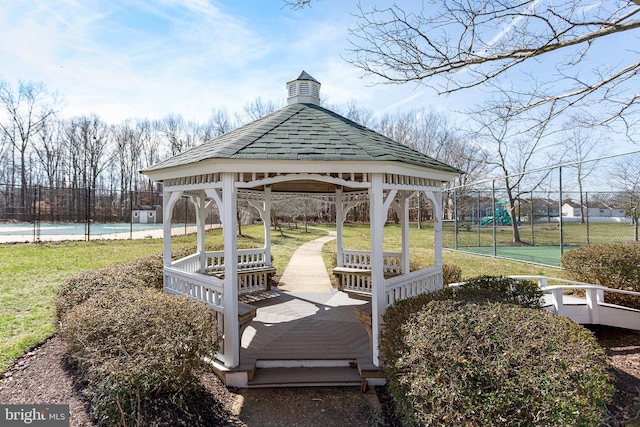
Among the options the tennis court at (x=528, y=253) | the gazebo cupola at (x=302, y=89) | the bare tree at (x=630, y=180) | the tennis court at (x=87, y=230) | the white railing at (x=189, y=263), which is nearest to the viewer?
the white railing at (x=189, y=263)

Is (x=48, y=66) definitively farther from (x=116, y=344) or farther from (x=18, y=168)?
(x=18, y=168)

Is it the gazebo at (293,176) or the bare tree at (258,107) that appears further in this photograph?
the bare tree at (258,107)

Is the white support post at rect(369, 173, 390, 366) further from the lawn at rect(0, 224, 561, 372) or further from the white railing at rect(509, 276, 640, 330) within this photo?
the lawn at rect(0, 224, 561, 372)

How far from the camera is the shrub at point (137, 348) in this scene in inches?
116

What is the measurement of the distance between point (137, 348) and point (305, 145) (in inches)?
127

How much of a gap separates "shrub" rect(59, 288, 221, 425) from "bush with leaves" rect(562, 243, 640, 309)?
816cm

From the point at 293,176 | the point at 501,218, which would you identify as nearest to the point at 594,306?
the point at 293,176

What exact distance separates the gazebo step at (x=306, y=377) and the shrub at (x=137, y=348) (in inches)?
35.1

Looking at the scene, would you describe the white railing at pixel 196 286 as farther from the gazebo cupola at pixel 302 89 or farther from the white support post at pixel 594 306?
the white support post at pixel 594 306

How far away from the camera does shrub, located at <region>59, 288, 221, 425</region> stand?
2.94 m

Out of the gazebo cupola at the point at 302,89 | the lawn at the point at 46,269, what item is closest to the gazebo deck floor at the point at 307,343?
the lawn at the point at 46,269

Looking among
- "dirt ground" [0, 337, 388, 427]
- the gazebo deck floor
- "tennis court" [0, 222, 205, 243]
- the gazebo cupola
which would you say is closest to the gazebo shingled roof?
the gazebo cupola

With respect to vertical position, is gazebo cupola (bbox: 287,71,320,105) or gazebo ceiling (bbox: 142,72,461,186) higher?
gazebo cupola (bbox: 287,71,320,105)

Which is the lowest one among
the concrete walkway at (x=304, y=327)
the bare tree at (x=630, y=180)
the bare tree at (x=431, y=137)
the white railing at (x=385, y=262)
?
the concrete walkway at (x=304, y=327)
